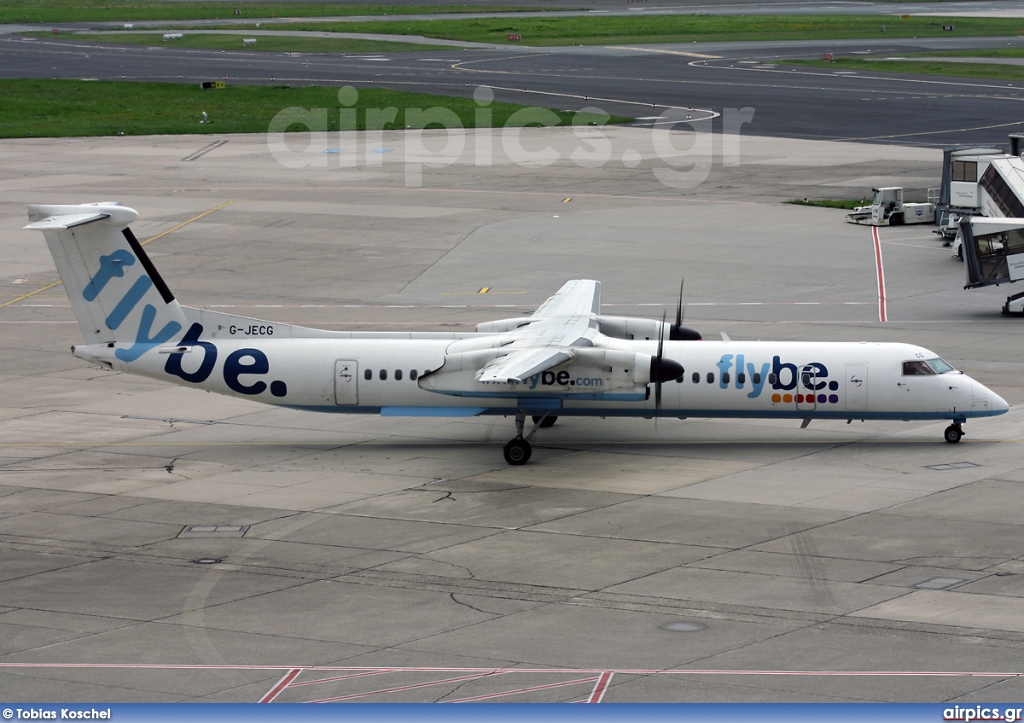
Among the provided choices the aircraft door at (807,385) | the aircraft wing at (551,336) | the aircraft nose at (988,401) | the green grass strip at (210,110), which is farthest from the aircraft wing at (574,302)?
the green grass strip at (210,110)

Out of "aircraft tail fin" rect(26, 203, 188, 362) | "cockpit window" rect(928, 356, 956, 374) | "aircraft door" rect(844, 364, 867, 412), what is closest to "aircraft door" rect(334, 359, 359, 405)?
"aircraft tail fin" rect(26, 203, 188, 362)

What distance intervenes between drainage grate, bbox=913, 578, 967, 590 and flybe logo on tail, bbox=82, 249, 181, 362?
19.5 meters

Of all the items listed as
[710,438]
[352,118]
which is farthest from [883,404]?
[352,118]

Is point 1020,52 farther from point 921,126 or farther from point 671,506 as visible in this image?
point 671,506

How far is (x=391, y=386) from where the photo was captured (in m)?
33.5

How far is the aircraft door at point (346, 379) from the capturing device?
1315 inches

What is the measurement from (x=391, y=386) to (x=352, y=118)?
63186mm

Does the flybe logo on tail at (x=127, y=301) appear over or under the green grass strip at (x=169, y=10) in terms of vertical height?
under

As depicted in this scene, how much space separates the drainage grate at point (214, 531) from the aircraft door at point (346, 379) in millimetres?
6471

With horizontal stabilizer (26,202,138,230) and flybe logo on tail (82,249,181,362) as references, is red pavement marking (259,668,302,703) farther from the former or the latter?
horizontal stabilizer (26,202,138,230)

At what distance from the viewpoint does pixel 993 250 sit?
152ft

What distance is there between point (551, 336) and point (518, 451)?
3049 mm

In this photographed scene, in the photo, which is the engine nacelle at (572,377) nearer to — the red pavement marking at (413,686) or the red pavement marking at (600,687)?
the red pavement marking at (413,686)

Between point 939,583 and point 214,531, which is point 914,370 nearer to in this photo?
point 939,583
